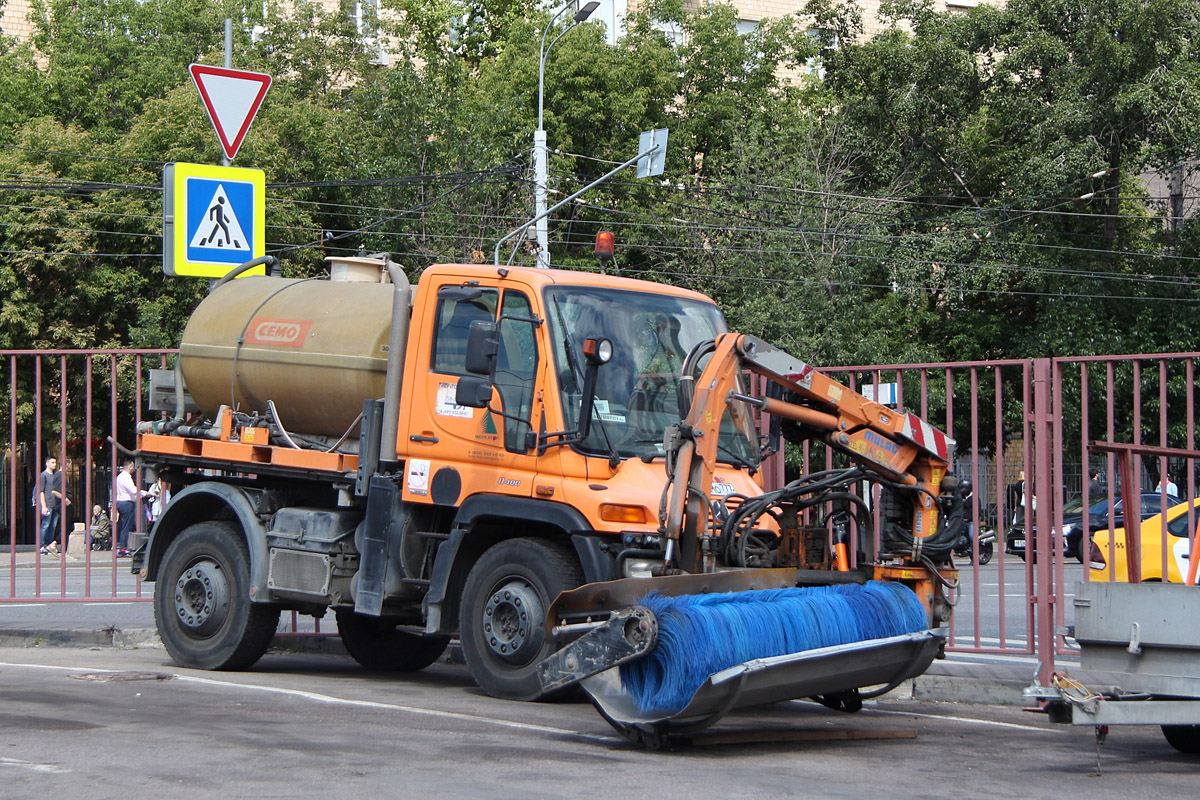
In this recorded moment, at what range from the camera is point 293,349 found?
10.1m

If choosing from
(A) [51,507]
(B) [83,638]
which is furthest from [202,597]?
(A) [51,507]

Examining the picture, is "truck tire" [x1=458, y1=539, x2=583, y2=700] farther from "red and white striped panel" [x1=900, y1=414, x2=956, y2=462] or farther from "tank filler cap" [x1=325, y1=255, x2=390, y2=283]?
"tank filler cap" [x1=325, y1=255, x2=390, y2=283]

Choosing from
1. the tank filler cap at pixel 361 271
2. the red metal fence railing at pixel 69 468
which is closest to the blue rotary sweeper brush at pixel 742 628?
the tank filler cap at pixel 361 271

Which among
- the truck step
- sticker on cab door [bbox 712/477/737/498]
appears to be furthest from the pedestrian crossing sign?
sticker on cab door [bbox 712/477/737/498]

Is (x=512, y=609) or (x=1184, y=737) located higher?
(x=512, y=609)

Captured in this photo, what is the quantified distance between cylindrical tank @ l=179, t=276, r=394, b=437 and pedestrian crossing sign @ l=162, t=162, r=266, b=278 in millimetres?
1390

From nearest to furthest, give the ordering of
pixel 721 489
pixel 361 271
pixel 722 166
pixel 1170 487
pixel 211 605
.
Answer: pixel 721 489 < pixel 1170 487 < pixel 211 605 < pixel 361 271 < pixel 722 166

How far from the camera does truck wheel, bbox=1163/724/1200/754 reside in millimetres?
7551

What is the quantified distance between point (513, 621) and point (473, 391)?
1.39m

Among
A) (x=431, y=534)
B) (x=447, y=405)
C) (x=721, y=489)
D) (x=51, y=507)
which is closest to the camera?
(x=721, y=489)

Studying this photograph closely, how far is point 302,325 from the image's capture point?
10.1 m

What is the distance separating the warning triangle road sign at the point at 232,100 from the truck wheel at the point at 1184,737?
8573 mm

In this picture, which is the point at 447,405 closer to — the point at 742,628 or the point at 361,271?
the point at 361,271

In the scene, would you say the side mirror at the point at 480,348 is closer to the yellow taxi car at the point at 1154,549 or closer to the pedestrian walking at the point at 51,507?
the yellow taxi car at the point at 1154,549
